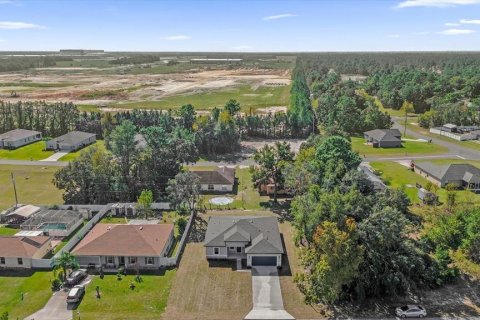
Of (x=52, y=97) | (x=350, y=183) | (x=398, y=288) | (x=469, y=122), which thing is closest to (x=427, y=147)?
(x=469, y=122)

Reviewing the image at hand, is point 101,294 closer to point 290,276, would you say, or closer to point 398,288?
point 290,276

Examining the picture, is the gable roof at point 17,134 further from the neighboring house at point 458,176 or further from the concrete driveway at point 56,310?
the neighboring house at point 458,176

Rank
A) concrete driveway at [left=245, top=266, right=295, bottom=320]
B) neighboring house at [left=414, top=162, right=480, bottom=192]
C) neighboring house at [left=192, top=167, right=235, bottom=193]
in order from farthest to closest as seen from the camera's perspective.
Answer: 1. neighboring house at [left=192, top=167, right=235, bottom=193]
2. neighboring house at [left=414, top=162, right=480, bottom=192]
3. concrete driveway at [left=245, top=266, right=295, bottom=320]

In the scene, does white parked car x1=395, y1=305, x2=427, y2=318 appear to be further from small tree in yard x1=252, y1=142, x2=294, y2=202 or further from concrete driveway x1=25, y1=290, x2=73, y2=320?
small tree in yard x1=252, y1=142, x2=294, y2=202

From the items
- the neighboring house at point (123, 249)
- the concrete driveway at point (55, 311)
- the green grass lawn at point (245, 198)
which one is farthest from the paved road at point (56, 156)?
the concrete driveway at point (55, 311)

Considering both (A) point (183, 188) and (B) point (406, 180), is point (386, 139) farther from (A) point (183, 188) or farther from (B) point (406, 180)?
(A) point (183, 188)

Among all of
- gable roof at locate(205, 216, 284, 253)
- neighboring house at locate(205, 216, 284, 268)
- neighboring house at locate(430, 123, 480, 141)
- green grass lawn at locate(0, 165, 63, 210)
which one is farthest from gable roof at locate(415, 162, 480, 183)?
green grass lawn at locate(0, 165, 63, 210)

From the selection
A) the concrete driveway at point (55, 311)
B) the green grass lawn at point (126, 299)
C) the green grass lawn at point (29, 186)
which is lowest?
the green grass lawn at point (126, 299)

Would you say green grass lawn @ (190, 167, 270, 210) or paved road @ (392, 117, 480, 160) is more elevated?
paved road @ (392, 117, 480, 160)
